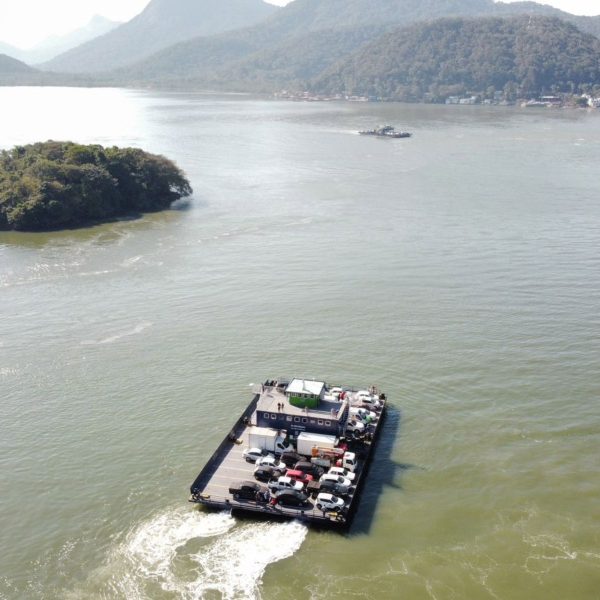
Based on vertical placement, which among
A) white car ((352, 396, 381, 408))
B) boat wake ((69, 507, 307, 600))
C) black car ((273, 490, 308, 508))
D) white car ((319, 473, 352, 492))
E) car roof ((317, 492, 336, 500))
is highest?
white car ((352, 396, 381, 408))

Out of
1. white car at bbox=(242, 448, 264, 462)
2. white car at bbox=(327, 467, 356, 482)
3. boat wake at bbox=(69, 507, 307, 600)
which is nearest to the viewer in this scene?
boat wake at bbox=(69, 507, 307, 600)

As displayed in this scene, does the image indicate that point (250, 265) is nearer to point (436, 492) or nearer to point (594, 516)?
point (436, 492)

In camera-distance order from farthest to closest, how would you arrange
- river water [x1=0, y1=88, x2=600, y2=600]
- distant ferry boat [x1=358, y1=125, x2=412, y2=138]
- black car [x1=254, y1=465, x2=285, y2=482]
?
distant ferry boat [x1=358, y1=125, x2=412, y2=138], black car [x1=254, y1=465, x2=285, y2=482], river water [x1=0, y1=88, x2=600, y2=600]

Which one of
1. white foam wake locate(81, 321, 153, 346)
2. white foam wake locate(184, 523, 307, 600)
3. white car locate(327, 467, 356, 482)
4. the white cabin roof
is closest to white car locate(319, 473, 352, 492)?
white car locate(327, 467, 356, 482)

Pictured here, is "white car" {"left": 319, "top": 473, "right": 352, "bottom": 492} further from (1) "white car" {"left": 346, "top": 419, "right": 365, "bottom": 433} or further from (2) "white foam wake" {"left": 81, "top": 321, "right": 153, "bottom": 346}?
(2) "white foam wake" {"left": 81, "top": 321, "right": 153, "bottom": 346}

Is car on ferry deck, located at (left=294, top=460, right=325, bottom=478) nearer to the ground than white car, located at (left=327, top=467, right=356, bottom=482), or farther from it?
nearer to the ground

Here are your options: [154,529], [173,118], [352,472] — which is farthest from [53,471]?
[173,118]

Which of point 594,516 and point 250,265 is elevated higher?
point 250,265

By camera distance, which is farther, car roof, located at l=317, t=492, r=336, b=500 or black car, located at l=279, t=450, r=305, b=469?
black car, located at l=279, t=450, r=305, b=469
